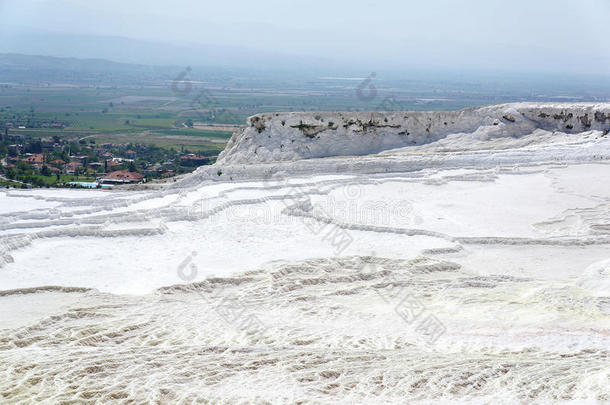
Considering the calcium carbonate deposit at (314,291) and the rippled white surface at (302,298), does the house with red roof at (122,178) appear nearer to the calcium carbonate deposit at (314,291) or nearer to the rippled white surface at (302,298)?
the calcium carbonate deposit at (314,291)

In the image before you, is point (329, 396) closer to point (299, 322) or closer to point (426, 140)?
point (299, 322)

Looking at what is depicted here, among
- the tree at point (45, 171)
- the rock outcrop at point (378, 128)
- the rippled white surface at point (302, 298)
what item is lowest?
the tree at point (45, 171)

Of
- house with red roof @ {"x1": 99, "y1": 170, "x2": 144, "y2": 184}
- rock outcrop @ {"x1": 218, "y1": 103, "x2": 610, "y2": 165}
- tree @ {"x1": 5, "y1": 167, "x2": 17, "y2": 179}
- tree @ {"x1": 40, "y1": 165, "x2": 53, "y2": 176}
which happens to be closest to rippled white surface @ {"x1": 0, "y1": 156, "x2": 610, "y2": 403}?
rock outcrop @ {"x1": 218, "y1": 103, "x2": 610, "y2": 165}

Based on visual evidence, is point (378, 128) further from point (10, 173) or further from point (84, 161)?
point (84, 161)

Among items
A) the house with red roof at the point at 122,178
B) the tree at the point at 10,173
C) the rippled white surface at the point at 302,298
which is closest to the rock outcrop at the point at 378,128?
the rippled white surface at the point at 302,298

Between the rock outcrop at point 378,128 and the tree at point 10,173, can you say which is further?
the tree at point 10,173

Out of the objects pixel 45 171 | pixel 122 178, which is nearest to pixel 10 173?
pixel 45 171

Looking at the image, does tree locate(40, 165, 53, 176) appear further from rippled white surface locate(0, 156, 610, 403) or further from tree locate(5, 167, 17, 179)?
rippled white surface locate(0, 156, 610, 403)
